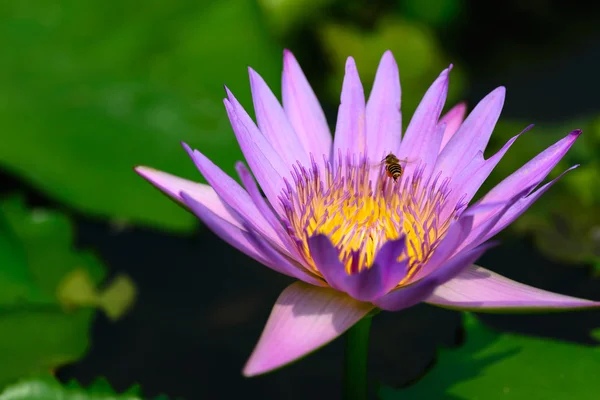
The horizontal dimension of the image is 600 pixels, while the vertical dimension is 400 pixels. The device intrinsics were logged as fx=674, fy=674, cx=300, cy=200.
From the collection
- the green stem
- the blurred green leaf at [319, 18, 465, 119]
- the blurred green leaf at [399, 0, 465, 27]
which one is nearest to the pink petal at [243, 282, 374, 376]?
the green stem

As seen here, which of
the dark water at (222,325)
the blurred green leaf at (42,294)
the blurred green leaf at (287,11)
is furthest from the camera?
the blurred green leaf at (287,11)

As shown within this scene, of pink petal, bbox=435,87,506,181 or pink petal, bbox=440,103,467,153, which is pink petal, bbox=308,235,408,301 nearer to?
pink petal, bbox=435,87,506,181

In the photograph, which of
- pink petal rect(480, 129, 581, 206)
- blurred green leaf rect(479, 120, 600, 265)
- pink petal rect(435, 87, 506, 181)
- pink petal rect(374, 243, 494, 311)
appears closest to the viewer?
pink petal rect(374, 243, 494, 311)

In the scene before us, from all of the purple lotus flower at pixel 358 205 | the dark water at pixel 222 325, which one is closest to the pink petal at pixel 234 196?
the purple lotus flower at pixel 358 205

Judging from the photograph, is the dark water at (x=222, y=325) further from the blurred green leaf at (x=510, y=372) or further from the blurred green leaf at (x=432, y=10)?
the blurred green leaf at (x=432, y=10)

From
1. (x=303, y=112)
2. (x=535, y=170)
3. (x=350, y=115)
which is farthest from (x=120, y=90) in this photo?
(x=535, y=170)

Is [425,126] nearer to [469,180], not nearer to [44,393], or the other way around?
[469,180]

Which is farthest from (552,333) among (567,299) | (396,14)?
(396,14)
